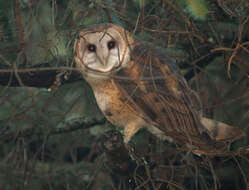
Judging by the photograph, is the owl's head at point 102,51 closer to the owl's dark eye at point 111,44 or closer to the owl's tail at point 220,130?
the owl's dark eye at point 111,44

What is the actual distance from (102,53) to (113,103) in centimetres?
35

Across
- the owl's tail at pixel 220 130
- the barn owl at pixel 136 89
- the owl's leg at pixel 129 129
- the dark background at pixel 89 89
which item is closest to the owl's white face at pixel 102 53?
the barn owl at pixel 136 89

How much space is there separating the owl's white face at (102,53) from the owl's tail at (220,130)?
725mm

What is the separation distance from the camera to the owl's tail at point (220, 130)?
2.22 m

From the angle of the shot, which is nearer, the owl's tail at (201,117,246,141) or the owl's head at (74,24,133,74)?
the owl's tail at (201,117,246,141)

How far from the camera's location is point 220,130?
2373 millimetres

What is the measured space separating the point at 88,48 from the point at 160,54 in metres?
0.52

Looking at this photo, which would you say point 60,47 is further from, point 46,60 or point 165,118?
point 165,118

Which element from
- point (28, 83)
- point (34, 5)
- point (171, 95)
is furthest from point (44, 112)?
point (171, 95)

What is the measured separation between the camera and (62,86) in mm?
2604

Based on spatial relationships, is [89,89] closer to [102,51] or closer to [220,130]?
[102,51]

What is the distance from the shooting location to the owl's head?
251 centimetres

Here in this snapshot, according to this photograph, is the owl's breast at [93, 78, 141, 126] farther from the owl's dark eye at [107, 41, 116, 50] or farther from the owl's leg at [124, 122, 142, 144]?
the owl's dark eye at [107, 41, 116, 50]

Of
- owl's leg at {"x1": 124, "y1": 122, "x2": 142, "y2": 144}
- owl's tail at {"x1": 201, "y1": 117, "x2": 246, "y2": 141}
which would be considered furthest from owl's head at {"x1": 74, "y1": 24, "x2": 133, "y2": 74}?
owl's tail at {"x1": 201, "y1": 117, "x2": 246, "y2": 141}
